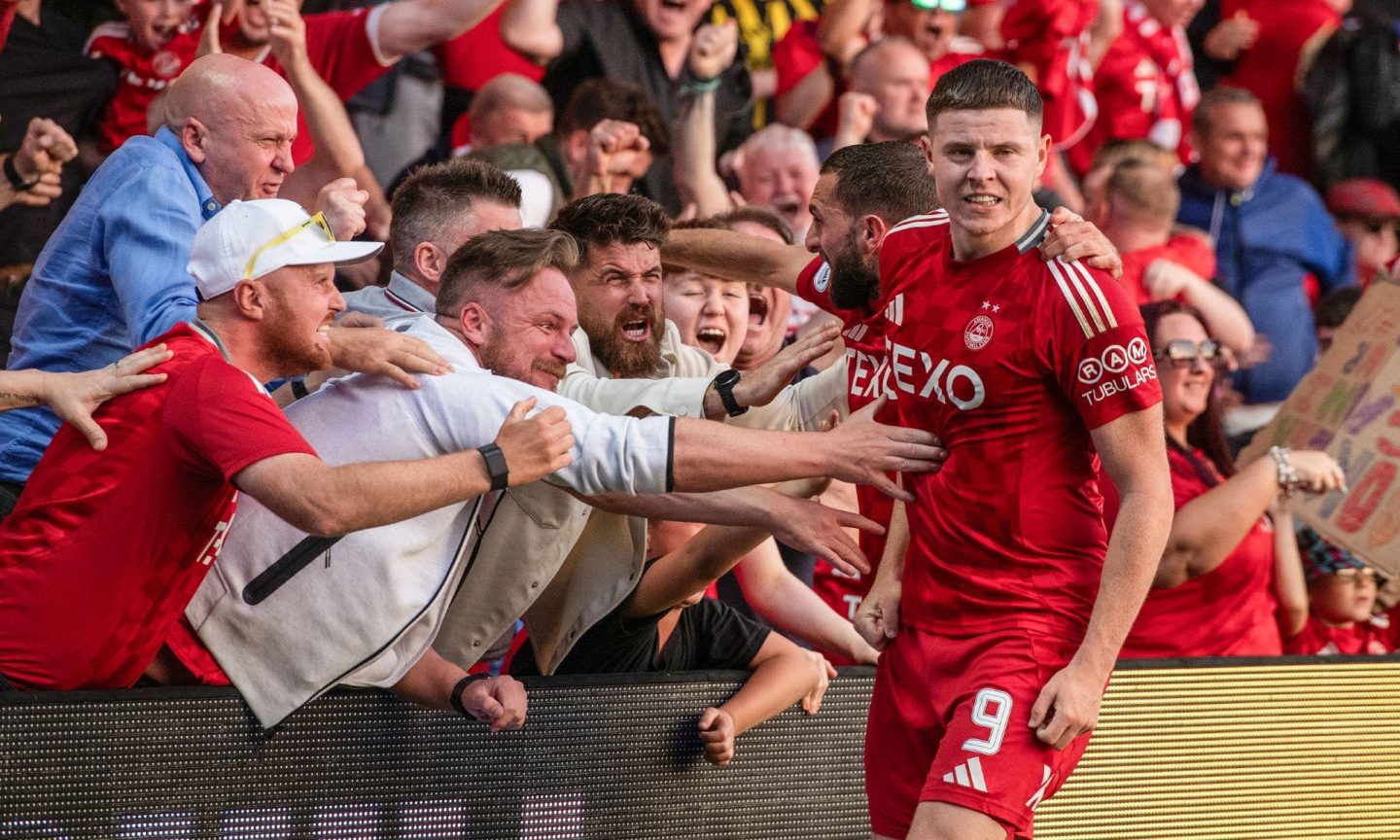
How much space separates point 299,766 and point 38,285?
144 centimetres

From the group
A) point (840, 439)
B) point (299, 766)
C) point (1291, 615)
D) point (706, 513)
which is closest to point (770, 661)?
point (706, 513)

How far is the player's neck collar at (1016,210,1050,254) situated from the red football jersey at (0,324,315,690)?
1503mm

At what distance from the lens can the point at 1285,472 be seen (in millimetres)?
5152

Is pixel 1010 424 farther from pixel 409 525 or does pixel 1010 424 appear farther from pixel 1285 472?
pixel 1285 472

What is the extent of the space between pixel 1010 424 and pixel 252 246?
64.1 inches

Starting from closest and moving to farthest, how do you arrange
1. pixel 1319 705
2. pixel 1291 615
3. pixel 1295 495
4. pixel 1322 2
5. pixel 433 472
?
pixel 433 472, pixel 1319 705, pixel 1295 495, pixel 1291 615, pixel 1322 2

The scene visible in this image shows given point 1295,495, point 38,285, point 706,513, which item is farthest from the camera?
point 1295,495

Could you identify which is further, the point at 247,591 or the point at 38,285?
the point at 38,285

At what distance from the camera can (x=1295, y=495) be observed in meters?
5.38

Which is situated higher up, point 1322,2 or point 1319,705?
point 1322,2

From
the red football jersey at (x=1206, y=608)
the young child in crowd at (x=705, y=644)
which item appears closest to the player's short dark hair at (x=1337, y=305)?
the red football jersey at (x=1206, y=608)

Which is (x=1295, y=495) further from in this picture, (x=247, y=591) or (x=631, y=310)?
(x=247, y=591)

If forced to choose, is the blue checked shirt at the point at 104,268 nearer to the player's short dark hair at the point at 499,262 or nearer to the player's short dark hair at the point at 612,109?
the player's short dark hair at the point at 499,262

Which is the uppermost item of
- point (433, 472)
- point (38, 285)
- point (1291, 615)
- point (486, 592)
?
point (433, 472)
